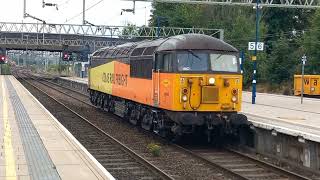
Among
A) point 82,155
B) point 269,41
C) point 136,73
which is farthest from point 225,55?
point 269,41

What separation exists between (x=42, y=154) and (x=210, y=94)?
17.8ft

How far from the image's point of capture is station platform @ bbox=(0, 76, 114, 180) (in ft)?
33.8

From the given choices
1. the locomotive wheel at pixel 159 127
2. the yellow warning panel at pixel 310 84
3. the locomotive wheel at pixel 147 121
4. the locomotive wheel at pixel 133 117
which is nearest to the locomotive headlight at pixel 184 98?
the locomotive wheel at pixel 159 127

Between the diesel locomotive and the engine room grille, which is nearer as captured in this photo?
the diesel locomotive

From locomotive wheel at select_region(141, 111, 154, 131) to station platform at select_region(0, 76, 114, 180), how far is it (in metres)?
2.92

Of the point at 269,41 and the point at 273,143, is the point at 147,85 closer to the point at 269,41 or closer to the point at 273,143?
the point at 273,143

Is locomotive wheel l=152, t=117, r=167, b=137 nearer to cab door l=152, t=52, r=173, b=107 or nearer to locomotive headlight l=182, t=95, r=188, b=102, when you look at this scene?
cab door l=152, t=52, r=173, b=107

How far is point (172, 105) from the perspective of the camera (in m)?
15.7

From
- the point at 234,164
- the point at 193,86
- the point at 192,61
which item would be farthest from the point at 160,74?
the point at 234,164

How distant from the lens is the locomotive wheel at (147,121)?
60.1 feet

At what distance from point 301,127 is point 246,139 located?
1.73 meters

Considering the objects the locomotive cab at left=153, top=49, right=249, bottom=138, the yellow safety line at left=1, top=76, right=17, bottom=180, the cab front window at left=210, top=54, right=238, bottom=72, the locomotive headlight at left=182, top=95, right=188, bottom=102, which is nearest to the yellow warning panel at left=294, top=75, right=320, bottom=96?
the cab front window at left=210, top=54, right=238, bottom=72

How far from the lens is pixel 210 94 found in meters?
15.9

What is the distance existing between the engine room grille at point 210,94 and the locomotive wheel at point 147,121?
9.06 ft
